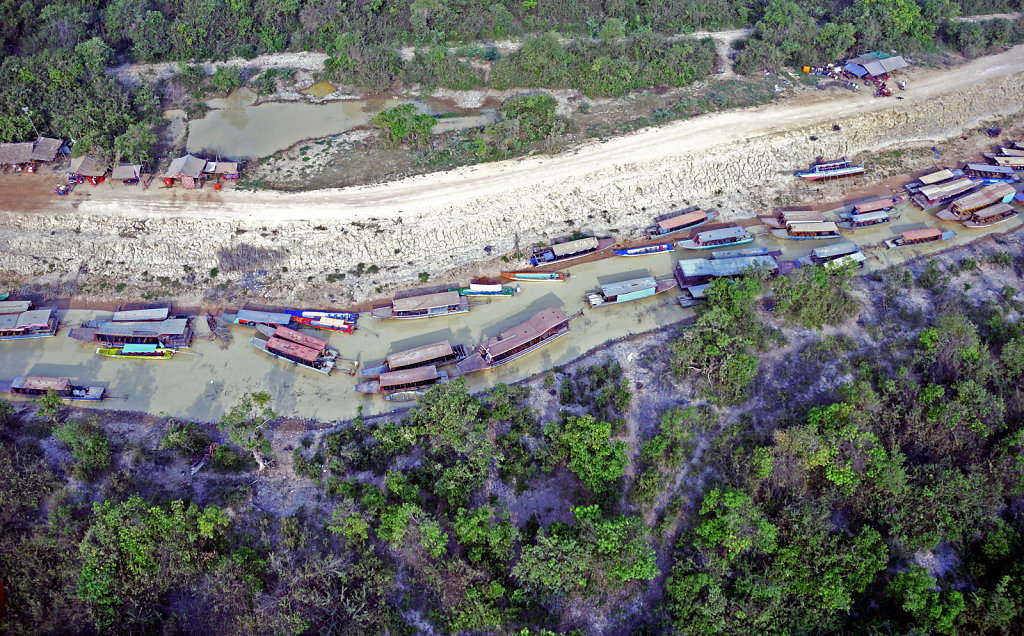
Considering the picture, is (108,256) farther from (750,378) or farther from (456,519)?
(750,378)

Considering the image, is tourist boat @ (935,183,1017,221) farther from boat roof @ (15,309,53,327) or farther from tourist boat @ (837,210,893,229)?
boat roof @ (15,309,53,327)

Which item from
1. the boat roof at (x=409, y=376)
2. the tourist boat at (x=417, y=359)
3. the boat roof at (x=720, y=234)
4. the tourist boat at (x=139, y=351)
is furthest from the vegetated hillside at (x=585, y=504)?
the boat roof at (x=720, y=234)

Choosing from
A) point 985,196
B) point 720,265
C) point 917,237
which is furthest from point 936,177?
point 720,265

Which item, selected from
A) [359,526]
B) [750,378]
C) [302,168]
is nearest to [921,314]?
[750,378]

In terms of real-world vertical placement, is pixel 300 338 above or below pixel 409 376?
above

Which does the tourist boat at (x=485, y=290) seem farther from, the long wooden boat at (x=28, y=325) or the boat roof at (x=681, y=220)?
the long wooden boat at (x=28, y=325)

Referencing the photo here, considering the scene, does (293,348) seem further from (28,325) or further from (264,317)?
(28,325)
